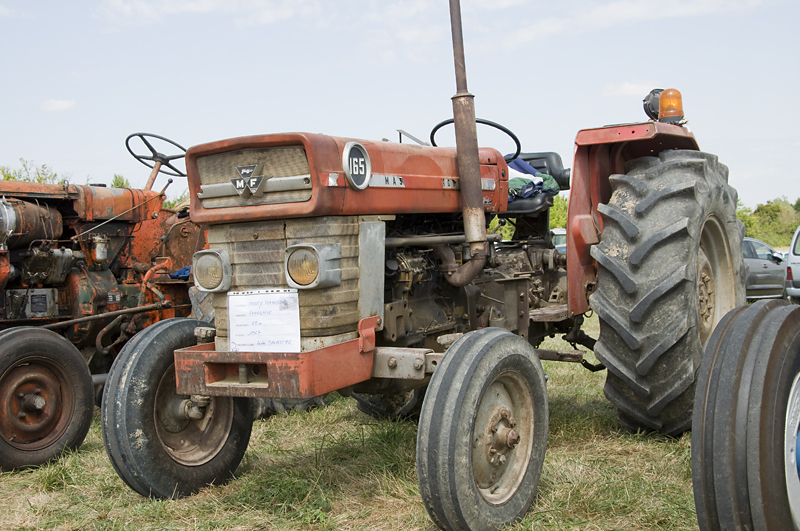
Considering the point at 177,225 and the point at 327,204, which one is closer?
the point at 327,204

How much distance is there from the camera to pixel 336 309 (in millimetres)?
2943

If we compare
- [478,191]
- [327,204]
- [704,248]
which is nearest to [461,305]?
[478,191]

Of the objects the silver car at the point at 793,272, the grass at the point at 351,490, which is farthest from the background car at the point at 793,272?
the grass at the point at 351,490

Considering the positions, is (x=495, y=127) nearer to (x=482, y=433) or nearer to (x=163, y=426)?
(x=482, y=433)

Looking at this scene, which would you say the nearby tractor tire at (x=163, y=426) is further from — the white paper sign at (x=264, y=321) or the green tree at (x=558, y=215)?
the green tree at (x=558, y=215)

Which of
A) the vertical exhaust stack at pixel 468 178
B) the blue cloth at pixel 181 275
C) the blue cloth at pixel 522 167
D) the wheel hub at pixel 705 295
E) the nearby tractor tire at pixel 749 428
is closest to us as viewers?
the nearby tractor tire at pixel 749 428

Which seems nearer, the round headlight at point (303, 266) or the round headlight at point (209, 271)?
the round headlight at point (303, 266)

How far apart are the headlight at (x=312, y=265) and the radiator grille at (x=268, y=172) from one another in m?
0.21

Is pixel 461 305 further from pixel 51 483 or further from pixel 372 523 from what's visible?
pixel 51 483

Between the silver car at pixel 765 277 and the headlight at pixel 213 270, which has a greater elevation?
the headlight at pixel 213 270

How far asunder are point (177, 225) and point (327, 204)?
3.57 meters

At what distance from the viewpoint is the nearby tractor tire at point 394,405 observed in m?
4.70

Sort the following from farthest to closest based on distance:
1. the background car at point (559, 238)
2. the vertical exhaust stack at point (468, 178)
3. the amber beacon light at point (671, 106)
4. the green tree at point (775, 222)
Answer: the green tree at point (775, 222)
the background car at point (559, 238)
the amber beacon light at point (671, 106)
the vertical exhaust stack at point (468, 178)

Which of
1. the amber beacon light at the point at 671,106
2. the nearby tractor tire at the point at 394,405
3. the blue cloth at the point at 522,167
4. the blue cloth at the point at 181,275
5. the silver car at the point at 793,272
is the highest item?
the amber beacon light at the point at 671,106
